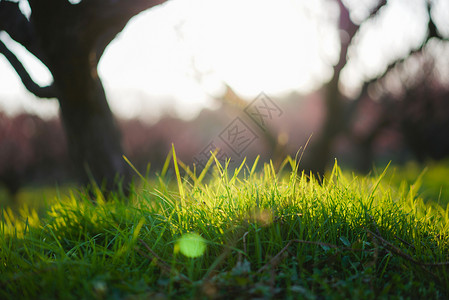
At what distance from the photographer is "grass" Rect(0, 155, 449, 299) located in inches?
58.0

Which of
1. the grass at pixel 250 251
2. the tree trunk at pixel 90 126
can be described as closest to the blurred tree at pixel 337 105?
the grass at pixel 250 251

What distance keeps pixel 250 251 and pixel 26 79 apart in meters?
3.13

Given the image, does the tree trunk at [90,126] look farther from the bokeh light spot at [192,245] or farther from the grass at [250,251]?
the bokeh light spot at [192,245]

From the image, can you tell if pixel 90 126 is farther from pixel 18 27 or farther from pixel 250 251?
pixel 250 251

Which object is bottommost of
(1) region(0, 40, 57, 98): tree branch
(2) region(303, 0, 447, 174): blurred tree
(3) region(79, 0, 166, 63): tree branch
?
(2) region(303, 0, 447, 174): blurred tree

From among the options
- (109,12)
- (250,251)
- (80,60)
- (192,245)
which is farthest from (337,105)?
(192,245)

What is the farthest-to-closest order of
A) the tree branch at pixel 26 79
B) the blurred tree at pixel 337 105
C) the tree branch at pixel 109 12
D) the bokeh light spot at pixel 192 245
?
the blurred tree at pixel 337 105, the tree branch at pixel 26 79, the tree branch at pixel 109 12, the bokeh light spot at pixel 192 245

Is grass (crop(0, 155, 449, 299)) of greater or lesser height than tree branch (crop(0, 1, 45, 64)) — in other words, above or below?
below

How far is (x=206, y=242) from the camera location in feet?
5.67

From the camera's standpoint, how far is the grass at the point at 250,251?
147cm

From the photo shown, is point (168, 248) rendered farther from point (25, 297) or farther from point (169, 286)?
point (25, 297)

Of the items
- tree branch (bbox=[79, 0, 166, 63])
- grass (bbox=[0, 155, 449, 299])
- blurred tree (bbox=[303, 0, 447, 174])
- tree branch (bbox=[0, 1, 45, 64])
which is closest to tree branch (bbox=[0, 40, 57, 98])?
tree branch (bbox=[0, 1, 45, 64])

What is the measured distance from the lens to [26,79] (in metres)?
3.33

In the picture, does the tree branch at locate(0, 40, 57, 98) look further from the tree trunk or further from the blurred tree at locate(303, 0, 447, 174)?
the blurred tree at locate(303, 0, 447, 174)
